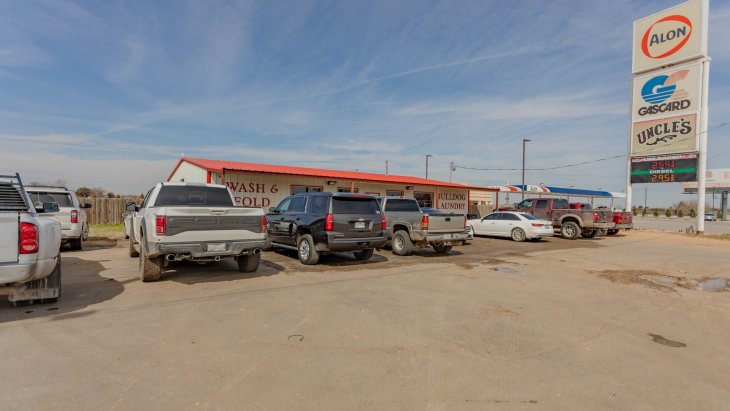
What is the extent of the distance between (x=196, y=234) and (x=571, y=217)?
19073 millimetres

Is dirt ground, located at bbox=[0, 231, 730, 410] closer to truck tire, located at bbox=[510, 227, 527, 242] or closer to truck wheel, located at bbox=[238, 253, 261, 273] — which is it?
truck wheel, located at bbox=[238, 253, 261, 273]

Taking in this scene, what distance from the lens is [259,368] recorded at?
3.62 metres

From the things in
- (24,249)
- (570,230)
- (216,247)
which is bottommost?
(570,230)

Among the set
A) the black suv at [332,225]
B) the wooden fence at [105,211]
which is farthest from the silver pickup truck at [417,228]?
the wooden fence at [105,211]

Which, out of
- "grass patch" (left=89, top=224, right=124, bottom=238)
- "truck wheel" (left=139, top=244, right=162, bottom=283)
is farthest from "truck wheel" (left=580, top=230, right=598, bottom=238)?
"grass patch" (left=89, top=224, right=124, bottom=238)

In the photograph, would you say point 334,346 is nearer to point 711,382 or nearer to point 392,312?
point 392,312

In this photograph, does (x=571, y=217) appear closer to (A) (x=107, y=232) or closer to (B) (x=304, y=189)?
(B) (x=304, y=189)

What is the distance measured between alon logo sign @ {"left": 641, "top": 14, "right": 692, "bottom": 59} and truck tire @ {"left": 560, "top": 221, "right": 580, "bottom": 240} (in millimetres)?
14219

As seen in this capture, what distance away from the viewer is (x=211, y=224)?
7.02 m

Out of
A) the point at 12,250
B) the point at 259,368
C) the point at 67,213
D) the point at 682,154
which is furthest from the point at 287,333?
the point at 682,154

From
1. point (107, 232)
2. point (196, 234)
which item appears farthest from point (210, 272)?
point (107, 232)

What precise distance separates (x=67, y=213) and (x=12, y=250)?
794 cm

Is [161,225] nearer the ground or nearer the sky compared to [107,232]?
nearer the sky

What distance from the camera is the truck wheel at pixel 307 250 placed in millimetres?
9430
